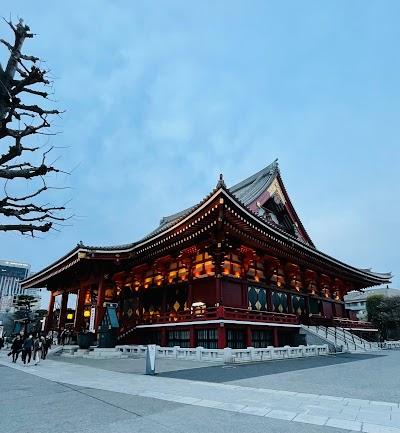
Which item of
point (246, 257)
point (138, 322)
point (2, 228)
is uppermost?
point (246, 257)

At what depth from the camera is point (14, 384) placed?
865 cm

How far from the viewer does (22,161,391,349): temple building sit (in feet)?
56.7

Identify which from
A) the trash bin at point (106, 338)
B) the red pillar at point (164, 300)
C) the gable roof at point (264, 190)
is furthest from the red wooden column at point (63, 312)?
the red pillar at point (164, 300)

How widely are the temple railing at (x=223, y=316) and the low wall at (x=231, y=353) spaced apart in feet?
6.25

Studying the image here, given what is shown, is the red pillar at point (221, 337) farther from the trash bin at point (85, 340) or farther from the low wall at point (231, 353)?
the trash bin at point (85, 340)

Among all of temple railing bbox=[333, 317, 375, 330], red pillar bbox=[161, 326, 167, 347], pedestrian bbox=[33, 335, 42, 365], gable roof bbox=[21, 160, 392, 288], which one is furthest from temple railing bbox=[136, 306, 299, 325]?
pedestrian bbox=[33, 335, 42, 365]

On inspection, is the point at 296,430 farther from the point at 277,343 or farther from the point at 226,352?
the point at 277,343

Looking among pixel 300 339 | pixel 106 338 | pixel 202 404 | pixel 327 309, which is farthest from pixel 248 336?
pixel 327 309

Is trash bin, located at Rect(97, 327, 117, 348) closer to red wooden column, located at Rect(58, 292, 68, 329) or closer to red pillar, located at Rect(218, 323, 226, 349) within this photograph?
red pillar, located at Rect(218, 323, 226, 349)

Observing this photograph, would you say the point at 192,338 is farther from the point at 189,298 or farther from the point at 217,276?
the point at 217,276

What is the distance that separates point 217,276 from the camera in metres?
18.1

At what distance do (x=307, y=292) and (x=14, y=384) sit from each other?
2194cm

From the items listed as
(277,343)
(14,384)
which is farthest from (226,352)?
(14,384)

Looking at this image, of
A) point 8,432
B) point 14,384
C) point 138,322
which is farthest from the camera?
point 138,322
